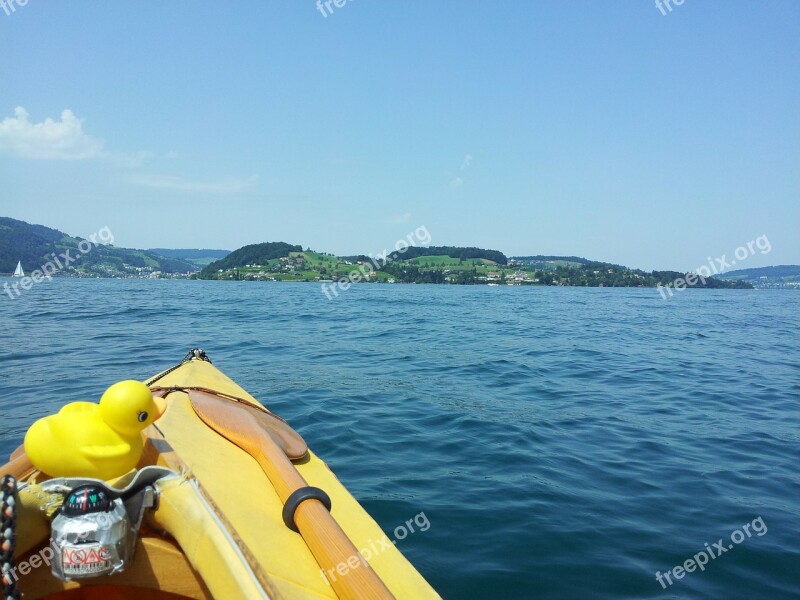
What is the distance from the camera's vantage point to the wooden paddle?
92.7 inches

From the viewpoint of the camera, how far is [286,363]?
1252 cm

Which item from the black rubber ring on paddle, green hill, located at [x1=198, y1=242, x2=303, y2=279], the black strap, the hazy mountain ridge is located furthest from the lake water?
green hill, located at [x1=198, y1=242, x2=303, y2=279]

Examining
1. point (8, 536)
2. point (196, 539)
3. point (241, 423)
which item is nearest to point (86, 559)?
point (8, 536)

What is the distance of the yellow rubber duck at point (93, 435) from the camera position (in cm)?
236

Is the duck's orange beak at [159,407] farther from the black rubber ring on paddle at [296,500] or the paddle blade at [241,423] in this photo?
the paddle blade at [241,423]

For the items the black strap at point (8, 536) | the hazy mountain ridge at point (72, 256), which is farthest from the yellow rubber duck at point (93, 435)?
the hazy mountain ridge at point (72, 256)

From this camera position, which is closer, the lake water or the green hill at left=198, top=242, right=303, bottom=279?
the lake water

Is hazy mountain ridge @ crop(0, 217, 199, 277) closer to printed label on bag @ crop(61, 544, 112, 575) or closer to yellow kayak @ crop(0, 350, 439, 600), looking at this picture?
yellow kayak @ crop(0, 350, 439, 600)

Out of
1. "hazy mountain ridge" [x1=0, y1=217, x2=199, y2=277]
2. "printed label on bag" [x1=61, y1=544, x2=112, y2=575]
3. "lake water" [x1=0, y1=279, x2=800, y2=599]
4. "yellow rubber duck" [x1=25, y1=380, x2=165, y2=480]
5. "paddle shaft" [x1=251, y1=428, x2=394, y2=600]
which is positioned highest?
"hazy mountain ridge" [x1=0, y1=217, x2=199, y2=277]

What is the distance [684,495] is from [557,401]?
3.97 meters

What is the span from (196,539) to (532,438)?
569 cm

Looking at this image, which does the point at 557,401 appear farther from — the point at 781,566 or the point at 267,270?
the point at 267,270

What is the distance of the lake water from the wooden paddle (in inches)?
58.1

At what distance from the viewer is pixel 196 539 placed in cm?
237
